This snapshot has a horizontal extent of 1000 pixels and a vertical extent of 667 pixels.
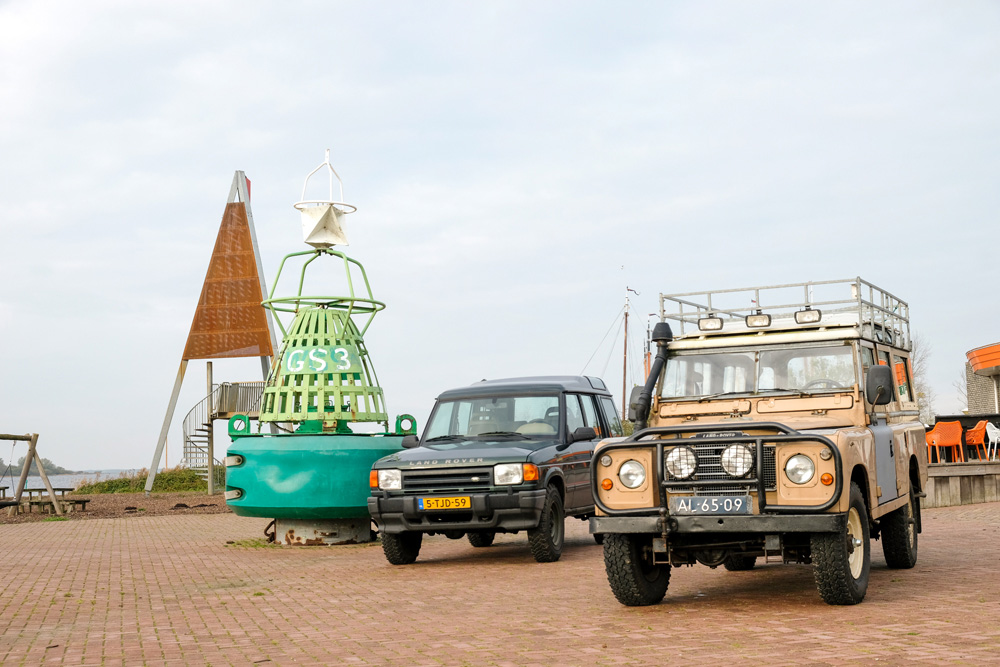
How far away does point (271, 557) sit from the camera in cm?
1320

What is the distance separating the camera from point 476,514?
37.5 feet

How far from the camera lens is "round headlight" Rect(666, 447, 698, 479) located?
24.6 feet

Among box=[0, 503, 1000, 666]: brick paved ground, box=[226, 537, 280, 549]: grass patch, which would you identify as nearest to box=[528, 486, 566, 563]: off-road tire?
box=[0, 503, 1000, 666]: brick paved ground

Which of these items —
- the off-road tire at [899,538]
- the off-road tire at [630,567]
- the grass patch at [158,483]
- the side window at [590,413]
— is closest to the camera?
the off-road tire at [630,567]

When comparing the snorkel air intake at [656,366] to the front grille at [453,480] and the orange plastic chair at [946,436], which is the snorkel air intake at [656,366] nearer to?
the front grille at [453,480]

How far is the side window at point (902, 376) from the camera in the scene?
10.5 m

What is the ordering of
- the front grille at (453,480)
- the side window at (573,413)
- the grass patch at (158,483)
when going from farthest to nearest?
the grass patch at (158,483), the side window at (573,413), the front grille at (453,480)

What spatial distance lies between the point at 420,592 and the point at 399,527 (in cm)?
208

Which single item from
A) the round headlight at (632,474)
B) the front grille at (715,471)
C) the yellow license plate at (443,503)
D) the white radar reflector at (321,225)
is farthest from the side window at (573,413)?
the front grille at (715,471)

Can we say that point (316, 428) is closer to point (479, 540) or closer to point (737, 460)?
point (479, 540)

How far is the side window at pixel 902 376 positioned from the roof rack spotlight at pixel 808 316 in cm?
162

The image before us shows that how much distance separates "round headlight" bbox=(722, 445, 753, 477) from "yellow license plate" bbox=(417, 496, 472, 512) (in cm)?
450

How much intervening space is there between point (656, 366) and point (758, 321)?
0.99 metres

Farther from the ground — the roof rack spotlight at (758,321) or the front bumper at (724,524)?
the roof rack spotlight at (758,321)
